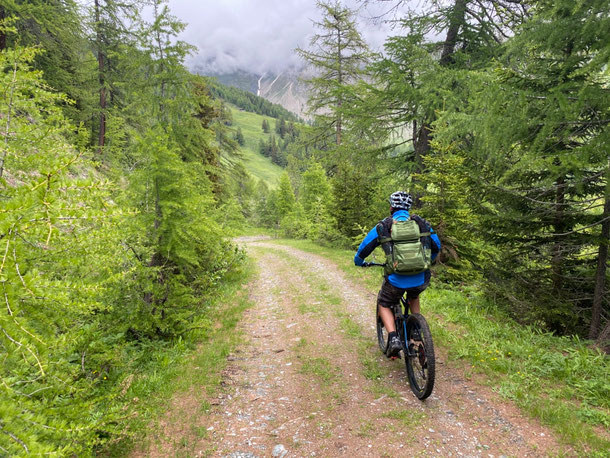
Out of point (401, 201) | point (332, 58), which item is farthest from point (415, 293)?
point (332, 58)

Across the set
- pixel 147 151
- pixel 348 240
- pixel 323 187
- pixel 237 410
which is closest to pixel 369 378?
pixel 237 410

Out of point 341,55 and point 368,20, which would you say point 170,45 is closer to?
point 368,20

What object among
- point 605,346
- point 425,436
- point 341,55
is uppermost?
point 341,55

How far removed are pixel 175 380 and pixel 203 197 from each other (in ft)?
13.4

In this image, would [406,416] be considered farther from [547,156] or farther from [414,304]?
[547,156]

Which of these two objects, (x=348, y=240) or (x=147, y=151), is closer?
(x=147, y=151)

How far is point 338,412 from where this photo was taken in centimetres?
414

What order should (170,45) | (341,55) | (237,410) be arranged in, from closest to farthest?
(237,410) < (170,45) < (341,55)

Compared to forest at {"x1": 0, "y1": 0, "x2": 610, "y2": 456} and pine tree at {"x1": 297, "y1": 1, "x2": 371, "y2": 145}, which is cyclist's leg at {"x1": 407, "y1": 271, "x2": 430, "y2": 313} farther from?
pine tree at {"x1": 297, "y1": 1, "x2": 371, "y2": 145}

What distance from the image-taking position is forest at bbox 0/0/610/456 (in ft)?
6.49

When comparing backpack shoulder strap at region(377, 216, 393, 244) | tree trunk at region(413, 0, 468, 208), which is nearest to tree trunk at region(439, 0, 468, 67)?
tree trunk at region(413, 0, 468, 208)

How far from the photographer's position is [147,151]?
5.98 meters

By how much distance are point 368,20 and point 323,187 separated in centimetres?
1854

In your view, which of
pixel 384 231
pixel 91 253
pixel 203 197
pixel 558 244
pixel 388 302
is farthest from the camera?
pixel 203 197
